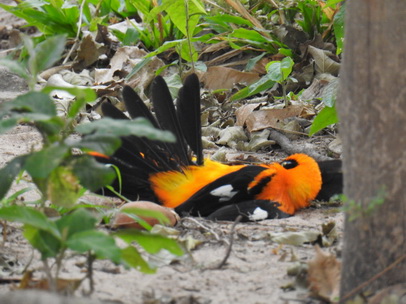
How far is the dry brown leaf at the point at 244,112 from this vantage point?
4.71 metres

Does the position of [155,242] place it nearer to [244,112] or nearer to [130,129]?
[130,129]

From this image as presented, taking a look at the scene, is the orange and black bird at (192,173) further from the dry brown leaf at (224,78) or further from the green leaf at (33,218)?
the dry brown leaf at (224,78)

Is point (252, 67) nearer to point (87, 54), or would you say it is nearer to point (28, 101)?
point (87, 54)

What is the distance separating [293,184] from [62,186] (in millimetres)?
1495

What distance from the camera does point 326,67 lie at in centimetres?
506

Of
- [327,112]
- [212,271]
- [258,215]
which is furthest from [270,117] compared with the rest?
[212,271]

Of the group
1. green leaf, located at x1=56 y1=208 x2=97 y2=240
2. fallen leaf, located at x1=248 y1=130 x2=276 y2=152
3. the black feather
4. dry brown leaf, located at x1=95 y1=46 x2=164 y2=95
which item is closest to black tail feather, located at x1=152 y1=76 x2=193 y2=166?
the black feather

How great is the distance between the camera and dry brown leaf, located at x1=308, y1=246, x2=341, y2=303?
2.07 meters

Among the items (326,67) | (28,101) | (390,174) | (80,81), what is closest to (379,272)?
(390,174)

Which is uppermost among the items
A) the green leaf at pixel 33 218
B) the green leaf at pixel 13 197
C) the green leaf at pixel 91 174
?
the green leaf at pixel 91 174

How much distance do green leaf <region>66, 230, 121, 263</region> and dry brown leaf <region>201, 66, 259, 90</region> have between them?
3.48 m

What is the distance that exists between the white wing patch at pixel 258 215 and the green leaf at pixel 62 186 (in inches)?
46.0

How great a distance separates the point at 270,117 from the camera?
4.61 metres

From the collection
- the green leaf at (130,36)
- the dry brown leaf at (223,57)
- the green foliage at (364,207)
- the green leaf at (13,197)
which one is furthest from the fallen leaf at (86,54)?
the green foliage at (364,207)
